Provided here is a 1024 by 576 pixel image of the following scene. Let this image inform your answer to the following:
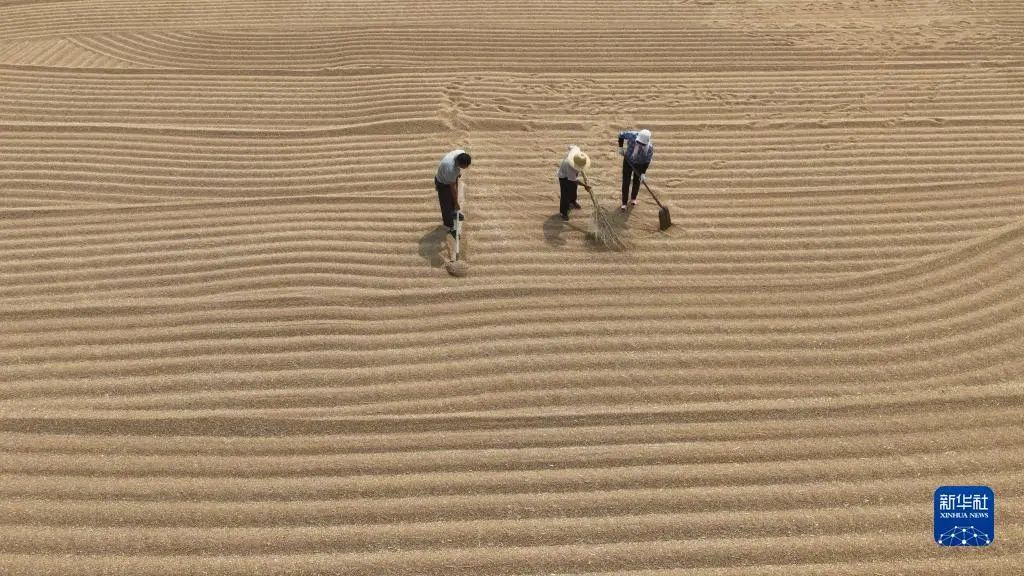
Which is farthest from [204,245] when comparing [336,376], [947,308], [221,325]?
[947,308]

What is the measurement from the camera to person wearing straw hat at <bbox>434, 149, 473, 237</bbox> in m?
4.89

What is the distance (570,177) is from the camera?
537 centimetres

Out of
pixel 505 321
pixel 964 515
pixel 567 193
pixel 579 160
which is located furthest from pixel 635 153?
pixel 964 515

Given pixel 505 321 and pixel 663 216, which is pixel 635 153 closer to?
pixel 663 216

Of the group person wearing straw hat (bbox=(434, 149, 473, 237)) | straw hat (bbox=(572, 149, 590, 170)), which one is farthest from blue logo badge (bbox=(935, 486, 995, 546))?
person wearing straw hat (bbox=(434, 149, 473, 237))

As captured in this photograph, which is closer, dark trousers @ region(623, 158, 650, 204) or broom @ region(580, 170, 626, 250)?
broom @ region(580, 170, 626, 250)

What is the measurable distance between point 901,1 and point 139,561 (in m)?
12.4

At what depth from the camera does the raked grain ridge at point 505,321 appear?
3.45 m

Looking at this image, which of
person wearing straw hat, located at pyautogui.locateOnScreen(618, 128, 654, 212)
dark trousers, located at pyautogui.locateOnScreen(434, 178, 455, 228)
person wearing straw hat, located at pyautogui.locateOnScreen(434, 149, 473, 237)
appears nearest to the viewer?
person wearing straw hat, located at pyautogui.locateOnScreen(434, 149, 473, 237)

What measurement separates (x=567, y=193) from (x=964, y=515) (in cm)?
360

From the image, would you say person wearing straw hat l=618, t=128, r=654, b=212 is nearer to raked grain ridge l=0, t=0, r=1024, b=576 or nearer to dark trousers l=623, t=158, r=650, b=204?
dark trousers l=623, t=158, r=650, b=204

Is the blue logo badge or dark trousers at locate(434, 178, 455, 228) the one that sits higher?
dark trousers at locate(434, 178, 455, 228)

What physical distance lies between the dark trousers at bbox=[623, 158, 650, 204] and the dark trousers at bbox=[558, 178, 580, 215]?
43cm

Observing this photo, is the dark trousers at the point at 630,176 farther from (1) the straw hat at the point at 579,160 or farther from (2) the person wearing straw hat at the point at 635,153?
(1) the straw hat at the point at 579,160
